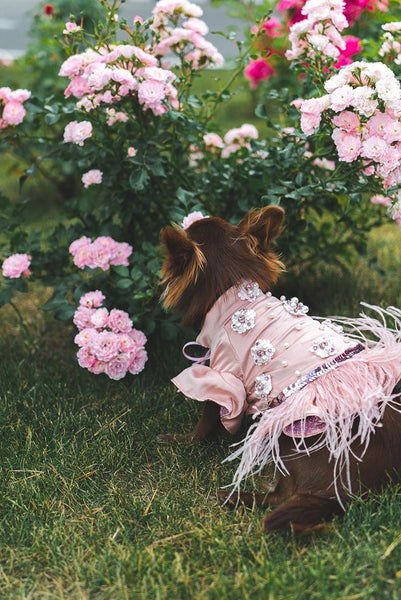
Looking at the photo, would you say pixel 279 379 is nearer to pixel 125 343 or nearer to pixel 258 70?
pixel 125 343

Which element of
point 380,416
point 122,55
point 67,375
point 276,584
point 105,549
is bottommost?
point 67,375

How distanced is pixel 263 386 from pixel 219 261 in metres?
0.43

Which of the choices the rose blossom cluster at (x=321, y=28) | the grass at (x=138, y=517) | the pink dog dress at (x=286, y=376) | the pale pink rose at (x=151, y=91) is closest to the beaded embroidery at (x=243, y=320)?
the pink dog dress at (x=286, y=376)

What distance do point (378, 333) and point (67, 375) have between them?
135 centimetres

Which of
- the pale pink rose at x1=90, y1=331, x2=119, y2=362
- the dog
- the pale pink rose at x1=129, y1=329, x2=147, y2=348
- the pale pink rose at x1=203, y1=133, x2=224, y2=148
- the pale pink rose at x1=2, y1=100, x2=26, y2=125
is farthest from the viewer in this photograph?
the pale pink rose at x1=203, y1=133, x2=224, y2=148

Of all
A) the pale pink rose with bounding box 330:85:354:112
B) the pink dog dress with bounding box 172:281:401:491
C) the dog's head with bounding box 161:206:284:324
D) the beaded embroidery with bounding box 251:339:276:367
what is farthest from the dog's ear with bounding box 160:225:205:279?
the pale pink rose with bounding box 330:85:354:112

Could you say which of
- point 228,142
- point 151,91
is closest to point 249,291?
point 151,91

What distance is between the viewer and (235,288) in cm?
226

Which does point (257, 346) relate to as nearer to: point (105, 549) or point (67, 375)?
point (105, 549)

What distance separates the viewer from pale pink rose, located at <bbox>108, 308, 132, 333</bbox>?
265cm

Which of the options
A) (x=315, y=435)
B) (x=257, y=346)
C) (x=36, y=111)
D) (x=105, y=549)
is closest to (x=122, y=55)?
(x=36, y=111)

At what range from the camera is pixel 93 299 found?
274 cm

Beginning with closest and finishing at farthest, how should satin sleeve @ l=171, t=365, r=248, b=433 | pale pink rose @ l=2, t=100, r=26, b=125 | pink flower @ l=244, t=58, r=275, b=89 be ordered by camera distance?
1. satin sleeve @ l=171, t=365, r=248, b=433
2. pale pink rose @ l=2, t=100, r=26, b=125
3. pink flower @ l=244, t=58, r=275, b=89

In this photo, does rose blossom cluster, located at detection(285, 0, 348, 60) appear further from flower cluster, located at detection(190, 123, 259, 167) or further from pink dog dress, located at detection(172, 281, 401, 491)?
pink dog dress, located at detection(172, 281, 401, 491)
